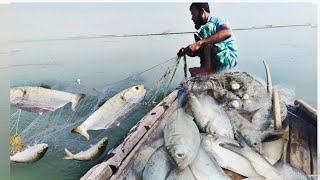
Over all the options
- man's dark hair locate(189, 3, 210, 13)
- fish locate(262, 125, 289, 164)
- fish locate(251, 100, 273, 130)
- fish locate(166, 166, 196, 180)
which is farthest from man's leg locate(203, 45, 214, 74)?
fish locate(166, 166, 196, 180)

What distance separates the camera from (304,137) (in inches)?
163

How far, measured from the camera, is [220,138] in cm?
393

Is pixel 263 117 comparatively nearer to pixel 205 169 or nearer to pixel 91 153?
pixel 205 169

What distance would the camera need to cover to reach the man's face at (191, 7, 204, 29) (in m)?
4.02

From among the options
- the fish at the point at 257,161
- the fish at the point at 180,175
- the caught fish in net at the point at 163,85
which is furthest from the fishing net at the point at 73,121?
the fish at the point at 257,161

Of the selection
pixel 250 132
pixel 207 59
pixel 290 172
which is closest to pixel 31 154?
pixel 207 59

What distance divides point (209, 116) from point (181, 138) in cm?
29

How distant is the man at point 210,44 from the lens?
4.04m

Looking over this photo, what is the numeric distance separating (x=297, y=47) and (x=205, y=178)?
1.22m

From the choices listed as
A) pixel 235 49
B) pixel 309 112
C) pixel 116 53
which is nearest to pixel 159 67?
pixel 116 53

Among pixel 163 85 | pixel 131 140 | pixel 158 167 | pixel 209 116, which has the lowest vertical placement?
pixel 158 167

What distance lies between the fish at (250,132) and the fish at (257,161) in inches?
2.1

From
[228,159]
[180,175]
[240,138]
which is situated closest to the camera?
[180,175]

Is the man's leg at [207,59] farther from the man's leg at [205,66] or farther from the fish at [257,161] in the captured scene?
the fish at [257,161]
